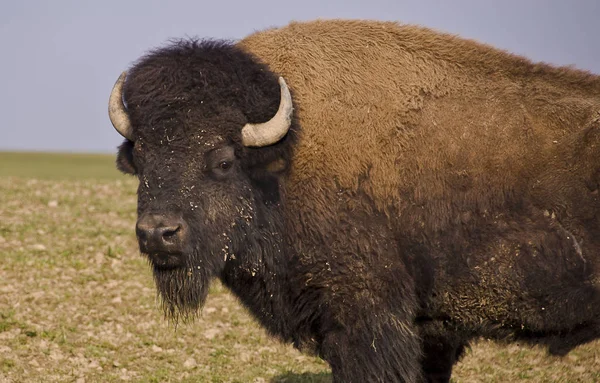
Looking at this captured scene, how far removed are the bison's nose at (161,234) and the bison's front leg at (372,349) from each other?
1379mm

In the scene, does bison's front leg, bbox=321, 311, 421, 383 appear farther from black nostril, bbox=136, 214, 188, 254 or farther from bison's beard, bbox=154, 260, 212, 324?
black nostril, bbox=136, 214, 188, 254

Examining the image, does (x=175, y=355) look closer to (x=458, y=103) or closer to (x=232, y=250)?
(x=232, y=250)

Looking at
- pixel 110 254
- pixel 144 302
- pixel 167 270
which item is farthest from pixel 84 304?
pixel 167 270

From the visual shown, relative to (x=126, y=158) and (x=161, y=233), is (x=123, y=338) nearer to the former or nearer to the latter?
(x=126, y=158)

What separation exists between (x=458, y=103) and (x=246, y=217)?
1932mm

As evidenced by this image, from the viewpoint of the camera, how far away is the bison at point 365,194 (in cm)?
571

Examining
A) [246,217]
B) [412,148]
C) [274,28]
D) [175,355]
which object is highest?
[274,28]

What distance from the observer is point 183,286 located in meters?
5.88

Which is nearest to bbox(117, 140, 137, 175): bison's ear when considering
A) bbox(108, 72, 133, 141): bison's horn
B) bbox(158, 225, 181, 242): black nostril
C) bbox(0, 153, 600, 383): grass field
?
bbox(108, 72, 133, 141): bison's horn

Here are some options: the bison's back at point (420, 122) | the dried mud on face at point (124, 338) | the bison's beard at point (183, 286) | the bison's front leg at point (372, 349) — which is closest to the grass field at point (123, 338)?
the dried mud on face at point (124, 338)

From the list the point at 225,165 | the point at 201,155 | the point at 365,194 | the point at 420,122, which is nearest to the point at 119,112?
the point at 201,155

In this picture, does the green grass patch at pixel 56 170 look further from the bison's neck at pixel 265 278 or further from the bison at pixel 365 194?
the bison at pixel 365 194

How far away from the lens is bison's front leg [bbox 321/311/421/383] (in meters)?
5.80

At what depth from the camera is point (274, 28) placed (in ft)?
21.6
